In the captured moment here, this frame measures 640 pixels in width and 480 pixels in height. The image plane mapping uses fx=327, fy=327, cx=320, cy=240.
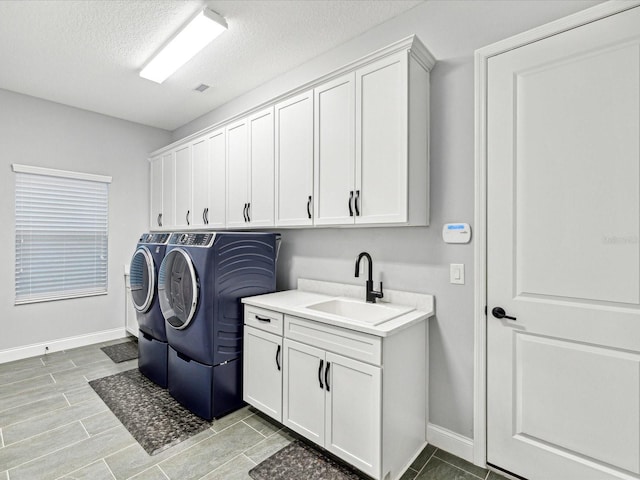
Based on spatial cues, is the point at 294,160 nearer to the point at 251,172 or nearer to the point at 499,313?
the point at 251,172

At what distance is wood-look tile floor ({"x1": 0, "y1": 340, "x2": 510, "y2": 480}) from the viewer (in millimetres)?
1845

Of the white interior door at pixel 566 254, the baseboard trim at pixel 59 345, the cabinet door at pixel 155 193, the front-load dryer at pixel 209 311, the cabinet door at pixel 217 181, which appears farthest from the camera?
the cabinet door at pixel 155 193

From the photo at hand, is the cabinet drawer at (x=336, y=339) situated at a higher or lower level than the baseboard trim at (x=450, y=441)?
higher

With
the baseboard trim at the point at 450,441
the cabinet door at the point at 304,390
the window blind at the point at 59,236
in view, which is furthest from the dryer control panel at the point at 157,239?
the baseboard trim at the point at 450,441

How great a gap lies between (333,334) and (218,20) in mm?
2228

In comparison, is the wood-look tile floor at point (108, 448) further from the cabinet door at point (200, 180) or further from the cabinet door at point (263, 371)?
the cabinet door at point (200, 180)

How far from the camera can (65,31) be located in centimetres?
246

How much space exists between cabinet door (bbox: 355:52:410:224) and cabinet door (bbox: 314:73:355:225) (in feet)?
0.23

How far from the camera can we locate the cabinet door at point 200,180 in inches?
139

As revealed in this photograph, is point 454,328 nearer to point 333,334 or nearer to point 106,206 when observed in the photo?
point 333,334

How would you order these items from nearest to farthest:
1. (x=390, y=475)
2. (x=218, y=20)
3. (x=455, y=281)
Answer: (x=390, y=475)
(x=455, y=281)
(x=218, y=20)

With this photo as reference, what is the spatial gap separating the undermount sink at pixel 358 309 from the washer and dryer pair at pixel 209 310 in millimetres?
604

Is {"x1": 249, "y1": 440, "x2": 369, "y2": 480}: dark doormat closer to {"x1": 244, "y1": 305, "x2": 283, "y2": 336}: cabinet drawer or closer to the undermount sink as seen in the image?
{"x1": 244, "y1": 305, "x2": 283, "y2": 336}: cabinet drawer

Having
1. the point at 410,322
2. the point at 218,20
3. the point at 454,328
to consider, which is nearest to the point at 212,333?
the point at 410,322
